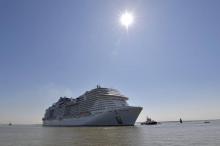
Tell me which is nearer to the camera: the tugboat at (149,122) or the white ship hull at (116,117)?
the white ship hull at (116,117)

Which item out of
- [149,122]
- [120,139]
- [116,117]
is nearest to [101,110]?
[116,117]

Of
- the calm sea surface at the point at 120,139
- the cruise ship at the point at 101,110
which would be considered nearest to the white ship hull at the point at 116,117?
the cruise ship at the point at 101,110

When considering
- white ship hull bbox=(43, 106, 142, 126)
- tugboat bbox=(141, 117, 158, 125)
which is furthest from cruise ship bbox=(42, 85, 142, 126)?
tugboat bbox=(141, 117, 158, 125)

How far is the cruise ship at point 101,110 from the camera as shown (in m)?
87.1

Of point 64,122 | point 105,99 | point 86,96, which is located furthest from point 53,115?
point 105,99

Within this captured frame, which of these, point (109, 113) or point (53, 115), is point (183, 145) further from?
point (53, 115)

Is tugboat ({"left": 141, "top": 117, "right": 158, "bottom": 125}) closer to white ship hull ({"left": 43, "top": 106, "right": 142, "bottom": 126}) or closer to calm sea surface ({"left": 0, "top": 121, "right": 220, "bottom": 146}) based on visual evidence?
white ship hull ({"left": 43, "top": 106, "right": 142, "bottom": 126})

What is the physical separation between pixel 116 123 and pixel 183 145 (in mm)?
60551

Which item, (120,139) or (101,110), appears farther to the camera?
(101,110)

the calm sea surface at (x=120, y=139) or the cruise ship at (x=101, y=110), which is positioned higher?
the cruise ship at (x=101, y=110)

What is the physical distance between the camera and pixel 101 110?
90.9m

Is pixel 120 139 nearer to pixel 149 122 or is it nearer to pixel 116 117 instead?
pixel 116 117

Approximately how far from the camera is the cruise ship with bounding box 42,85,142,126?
8712 centimetres

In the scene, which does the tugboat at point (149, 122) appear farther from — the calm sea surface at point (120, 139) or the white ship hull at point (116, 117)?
the calm sea surface at point (120, 139)
